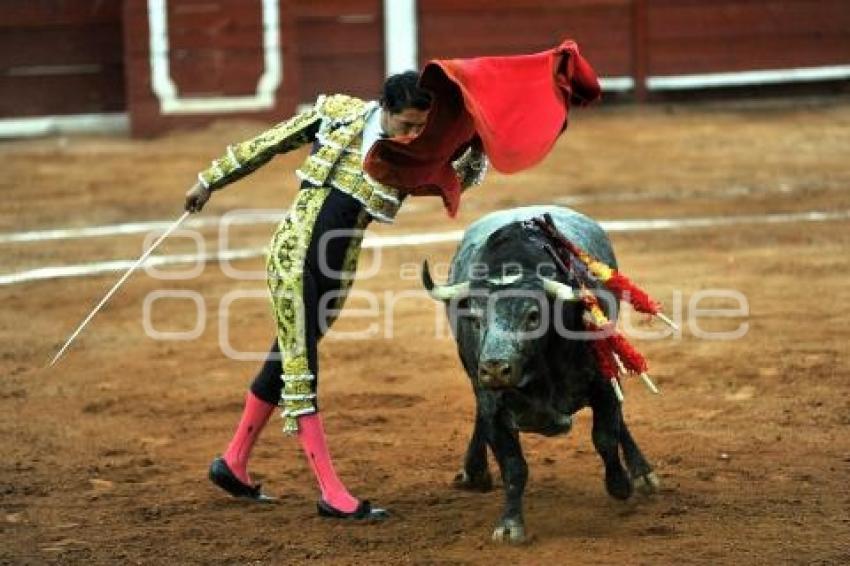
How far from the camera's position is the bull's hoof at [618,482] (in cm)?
428

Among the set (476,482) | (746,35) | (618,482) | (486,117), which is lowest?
(476,482)

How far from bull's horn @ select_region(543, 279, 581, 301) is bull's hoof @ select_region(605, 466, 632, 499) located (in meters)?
0.61

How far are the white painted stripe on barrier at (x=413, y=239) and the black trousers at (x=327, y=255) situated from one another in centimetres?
395

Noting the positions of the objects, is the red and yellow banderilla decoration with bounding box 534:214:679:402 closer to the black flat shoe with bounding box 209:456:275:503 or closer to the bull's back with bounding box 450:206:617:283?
the bull's back with bounding box 450:206:617:283

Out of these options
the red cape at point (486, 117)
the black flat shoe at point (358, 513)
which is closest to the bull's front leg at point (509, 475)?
the black flat shoe at point (358, 513)

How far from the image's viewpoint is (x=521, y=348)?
3.79m

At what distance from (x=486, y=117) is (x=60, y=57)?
8.64m

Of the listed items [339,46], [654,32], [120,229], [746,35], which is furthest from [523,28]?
[120,229]

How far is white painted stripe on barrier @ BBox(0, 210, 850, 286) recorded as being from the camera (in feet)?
26.6

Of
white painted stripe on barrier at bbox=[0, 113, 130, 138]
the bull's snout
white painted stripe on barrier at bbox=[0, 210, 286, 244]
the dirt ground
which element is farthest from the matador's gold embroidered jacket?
white painted stripe on barrier at bbox=[0, 113, 130, 138]

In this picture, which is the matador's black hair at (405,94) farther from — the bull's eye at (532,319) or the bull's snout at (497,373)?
the bull's snout at (497,373)

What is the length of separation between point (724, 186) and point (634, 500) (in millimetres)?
5885

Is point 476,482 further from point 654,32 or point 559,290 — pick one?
point 654,32

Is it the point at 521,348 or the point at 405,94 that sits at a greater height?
the point at 405,94
